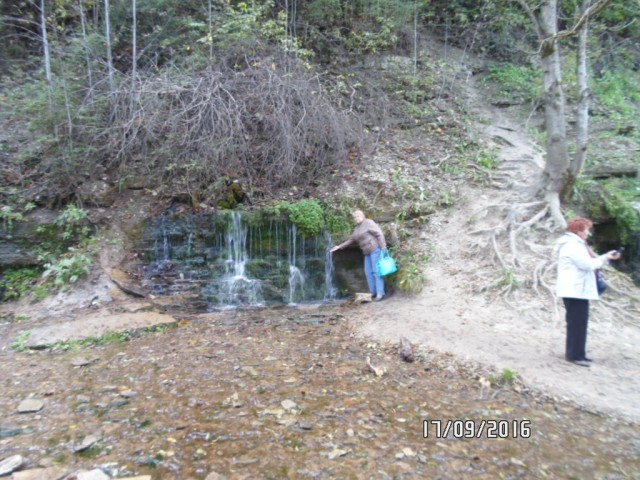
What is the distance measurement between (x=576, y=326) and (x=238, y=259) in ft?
21.6

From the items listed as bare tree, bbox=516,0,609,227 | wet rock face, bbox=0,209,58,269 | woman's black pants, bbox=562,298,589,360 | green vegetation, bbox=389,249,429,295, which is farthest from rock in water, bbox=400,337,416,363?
wet rock face, bbox=0,209,58,269

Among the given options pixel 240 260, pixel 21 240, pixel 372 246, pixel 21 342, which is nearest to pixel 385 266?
pixel 372 246

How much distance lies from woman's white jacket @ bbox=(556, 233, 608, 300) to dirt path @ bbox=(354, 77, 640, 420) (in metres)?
0.95

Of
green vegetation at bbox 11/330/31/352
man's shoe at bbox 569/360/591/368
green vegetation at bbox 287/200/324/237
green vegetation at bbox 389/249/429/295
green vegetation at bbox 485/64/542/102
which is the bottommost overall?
green vegetation at bbox 11/330/31/352

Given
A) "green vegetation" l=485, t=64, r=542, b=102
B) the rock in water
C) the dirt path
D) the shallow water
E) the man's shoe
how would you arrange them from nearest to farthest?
1. the shallow water
2. the dirt path
3. the man's shoe
4. the rock in water
5. "green vegetation" l=485, t=64, r=542, b=102

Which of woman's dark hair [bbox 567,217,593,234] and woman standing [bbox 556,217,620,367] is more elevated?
woman's dark hair [bbox 567,217,593,234]

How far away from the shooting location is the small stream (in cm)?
900

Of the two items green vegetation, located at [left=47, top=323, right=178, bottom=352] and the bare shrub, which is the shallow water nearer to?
green vegetation, located at [left=47, top=323, right=178, bottom=352]

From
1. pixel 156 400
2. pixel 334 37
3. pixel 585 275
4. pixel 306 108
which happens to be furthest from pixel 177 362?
pixel 334 37

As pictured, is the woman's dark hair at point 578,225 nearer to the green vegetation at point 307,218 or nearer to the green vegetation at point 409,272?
the green vegetation at point 409,272

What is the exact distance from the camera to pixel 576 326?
5.00m

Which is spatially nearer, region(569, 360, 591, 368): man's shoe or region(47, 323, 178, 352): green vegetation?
region(569, 360, 591, 368): man's shoe

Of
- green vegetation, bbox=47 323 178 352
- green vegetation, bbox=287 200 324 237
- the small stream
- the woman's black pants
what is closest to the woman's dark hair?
the woman's black pants
